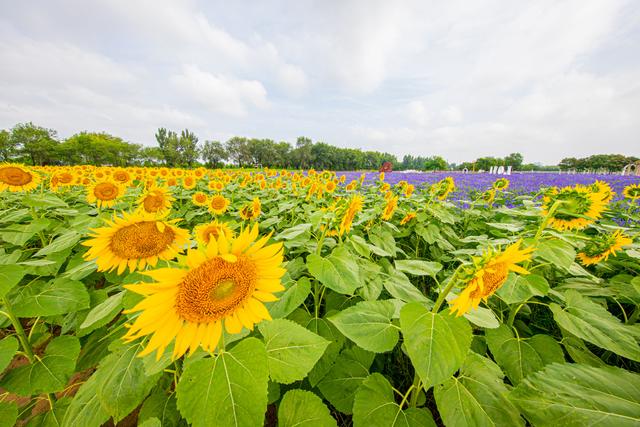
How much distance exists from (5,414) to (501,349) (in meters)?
2.85

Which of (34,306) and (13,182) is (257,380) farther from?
(13,182)

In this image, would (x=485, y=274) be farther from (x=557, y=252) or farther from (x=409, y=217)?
(x=409, y=217)

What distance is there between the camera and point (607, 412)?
2.58 ft

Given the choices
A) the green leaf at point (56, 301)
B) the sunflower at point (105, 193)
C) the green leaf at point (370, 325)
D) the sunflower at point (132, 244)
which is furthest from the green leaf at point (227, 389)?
the sunflower at point (105, 193)

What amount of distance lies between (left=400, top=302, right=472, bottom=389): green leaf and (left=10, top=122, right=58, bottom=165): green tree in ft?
148

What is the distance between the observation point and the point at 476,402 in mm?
1146

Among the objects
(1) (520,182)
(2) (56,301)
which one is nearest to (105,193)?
(2) (56,301)

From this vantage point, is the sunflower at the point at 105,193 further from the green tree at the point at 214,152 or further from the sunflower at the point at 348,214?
the green tree at the point at 214,152

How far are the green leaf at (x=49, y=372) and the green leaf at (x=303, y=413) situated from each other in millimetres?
1305

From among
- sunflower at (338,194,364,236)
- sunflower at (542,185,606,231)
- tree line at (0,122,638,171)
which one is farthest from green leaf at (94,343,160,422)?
tree line at (0,122,638,171)

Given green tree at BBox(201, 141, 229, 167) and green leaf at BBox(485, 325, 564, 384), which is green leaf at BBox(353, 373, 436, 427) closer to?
green leaf at BBox(485, 325, 564, 384)

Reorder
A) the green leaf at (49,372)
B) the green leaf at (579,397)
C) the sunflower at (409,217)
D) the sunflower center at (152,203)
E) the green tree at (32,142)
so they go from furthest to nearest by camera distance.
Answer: the green tree at (32,142), the sunflower at (409,217), the sunflower center at (152,203), the green leaf at (49,372), the green leaf at (579,397)

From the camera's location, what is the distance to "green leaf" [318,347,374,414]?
1.52 metres

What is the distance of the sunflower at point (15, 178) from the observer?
10.1 feet
